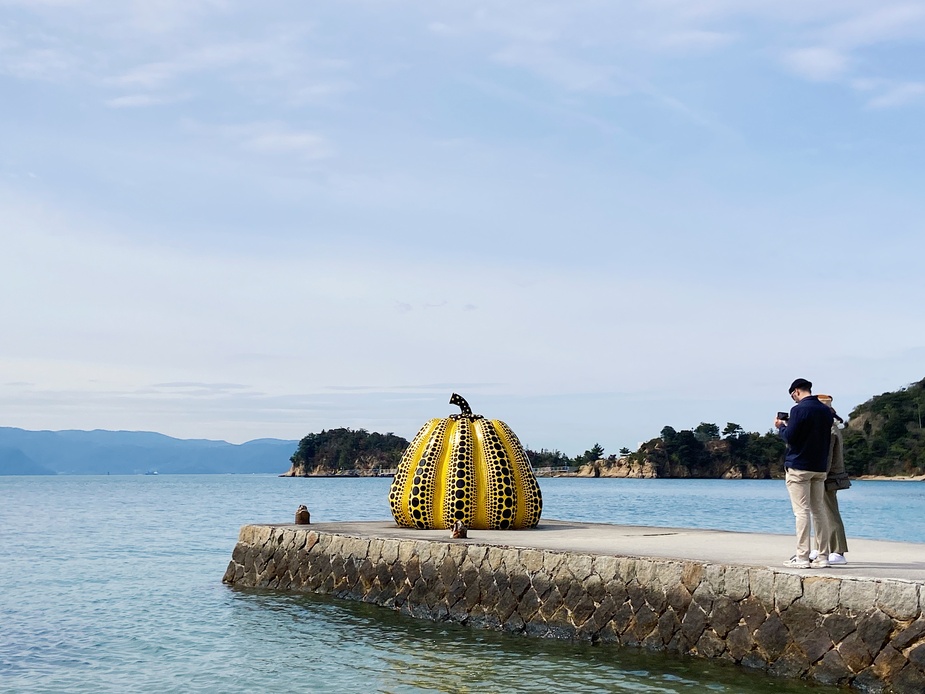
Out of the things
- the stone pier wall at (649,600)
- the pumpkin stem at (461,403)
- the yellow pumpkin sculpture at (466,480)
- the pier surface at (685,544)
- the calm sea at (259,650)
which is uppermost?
the pumpkin stem at (461,403)

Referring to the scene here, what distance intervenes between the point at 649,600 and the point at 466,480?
624cm

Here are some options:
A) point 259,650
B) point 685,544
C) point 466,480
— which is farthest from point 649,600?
point 466,480

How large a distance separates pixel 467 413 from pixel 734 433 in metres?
151

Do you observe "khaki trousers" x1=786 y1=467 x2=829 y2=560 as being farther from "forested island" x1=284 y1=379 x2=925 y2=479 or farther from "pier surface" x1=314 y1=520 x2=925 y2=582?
"forested island" x1=284 y1=379 x2=925 y2=479

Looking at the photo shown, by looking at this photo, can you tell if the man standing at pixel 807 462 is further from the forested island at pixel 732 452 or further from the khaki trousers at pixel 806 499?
the forested island at pixel 732 452

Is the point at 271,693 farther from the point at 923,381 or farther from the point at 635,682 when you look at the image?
the point at 923,381

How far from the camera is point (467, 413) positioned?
19.9 m

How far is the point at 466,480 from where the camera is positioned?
18.7m

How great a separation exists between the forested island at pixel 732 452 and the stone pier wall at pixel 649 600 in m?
111

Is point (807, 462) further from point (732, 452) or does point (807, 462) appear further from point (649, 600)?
point (732, 452)

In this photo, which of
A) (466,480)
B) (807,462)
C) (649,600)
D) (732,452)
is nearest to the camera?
(807,462)

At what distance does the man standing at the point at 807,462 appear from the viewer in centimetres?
1210

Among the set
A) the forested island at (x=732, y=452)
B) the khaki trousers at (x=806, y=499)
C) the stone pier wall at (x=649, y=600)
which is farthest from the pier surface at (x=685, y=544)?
the forested island at (x=732, y=452)

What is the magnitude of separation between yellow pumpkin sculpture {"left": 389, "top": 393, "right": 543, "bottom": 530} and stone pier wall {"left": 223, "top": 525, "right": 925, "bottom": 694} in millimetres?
1927
